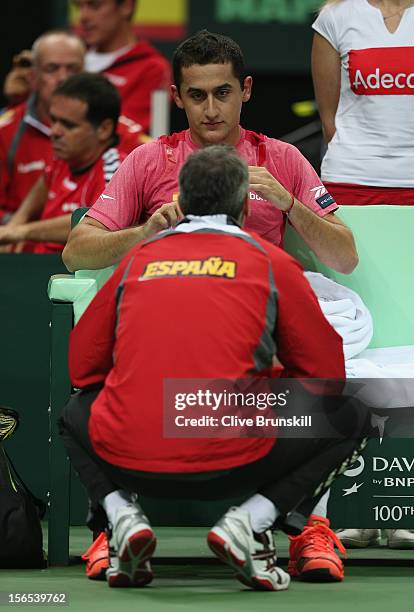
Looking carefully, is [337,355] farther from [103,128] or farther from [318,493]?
[103,128]

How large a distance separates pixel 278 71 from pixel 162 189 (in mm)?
4274

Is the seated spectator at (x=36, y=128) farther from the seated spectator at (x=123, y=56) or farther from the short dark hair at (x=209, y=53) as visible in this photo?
the short dark hair at (x=209, y=53)

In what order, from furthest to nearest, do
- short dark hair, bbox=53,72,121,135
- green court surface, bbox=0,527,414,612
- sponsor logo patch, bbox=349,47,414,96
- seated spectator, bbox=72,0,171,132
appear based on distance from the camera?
seated spectator, bbox=72,0,171,132
short dark hair, bbox=53,72,121,135
sponsor logo patch, bbox=349,47,414,96
green court surface, bbox=0,527,414,612

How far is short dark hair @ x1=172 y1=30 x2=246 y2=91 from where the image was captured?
4.84 meters

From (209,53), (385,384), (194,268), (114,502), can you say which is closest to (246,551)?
(114,502)

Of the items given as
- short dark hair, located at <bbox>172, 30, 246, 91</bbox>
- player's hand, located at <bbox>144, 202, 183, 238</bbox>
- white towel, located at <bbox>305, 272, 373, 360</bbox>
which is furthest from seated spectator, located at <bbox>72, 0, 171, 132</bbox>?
player's hand, located at <bbox>144, 202, 183, 238</bbox>

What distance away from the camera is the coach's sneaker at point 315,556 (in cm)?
420

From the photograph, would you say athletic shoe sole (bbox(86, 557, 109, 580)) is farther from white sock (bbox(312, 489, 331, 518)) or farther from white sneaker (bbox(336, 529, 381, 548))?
white sneaker (bbox(336, 529, 381, 548))

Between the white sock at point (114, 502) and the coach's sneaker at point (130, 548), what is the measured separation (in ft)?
0.09

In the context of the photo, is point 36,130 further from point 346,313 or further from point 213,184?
point 213,184

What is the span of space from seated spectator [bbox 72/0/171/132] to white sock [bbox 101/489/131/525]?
13.9 ft

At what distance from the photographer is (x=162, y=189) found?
4859mm

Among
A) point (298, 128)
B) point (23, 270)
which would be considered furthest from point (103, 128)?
point (298, 128)

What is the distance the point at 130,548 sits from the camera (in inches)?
152
